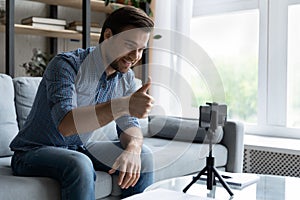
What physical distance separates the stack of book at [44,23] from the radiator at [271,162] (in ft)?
5.27

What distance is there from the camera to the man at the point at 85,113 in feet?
4.30

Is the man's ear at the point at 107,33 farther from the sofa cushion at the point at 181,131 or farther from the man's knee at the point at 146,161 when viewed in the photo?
the sofa cushion at the point at 181,131

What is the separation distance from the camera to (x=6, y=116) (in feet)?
6.30

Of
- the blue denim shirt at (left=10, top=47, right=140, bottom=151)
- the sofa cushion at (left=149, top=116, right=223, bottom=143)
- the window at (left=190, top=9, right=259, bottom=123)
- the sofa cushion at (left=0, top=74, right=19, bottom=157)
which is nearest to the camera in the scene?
the blue denim shirt at (left=10, top=47, right=140, bottom=151)

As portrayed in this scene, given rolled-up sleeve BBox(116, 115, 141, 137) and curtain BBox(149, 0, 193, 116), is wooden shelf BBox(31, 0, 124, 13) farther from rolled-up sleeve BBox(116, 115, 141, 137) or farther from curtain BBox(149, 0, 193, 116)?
rolled-up sleeve BBox(116, 115, 141, 137)

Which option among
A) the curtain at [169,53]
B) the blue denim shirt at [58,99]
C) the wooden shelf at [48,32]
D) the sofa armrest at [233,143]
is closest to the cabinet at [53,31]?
the wooden shelf at [48,32]

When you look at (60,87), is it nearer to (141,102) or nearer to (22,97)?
(141,102)

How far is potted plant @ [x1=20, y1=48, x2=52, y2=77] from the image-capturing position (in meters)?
2.79

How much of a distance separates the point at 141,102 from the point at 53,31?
1775 millimetres

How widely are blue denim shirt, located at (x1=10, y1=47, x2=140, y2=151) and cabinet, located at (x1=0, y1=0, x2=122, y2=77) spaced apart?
36.0 inches

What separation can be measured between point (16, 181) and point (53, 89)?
36 centimetres

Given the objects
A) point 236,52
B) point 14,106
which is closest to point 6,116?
point 14,106

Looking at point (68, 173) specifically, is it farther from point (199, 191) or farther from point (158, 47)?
point (158, 47)

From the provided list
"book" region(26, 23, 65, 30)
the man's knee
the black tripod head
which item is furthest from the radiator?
"book" region(26, 23, 65, 30)
